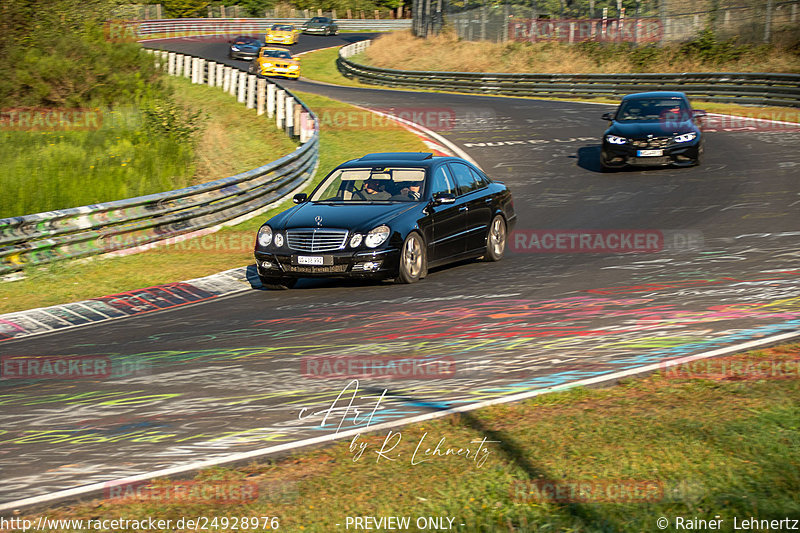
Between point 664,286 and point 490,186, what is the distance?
3.82m

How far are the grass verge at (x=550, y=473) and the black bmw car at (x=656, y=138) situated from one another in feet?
50.4

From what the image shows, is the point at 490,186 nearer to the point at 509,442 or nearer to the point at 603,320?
the point at 603,320

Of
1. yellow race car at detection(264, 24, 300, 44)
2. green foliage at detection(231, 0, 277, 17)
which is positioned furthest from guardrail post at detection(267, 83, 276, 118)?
green foliage at detection(231, 0, 277, 17)

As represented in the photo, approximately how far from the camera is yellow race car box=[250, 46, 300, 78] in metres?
50.6

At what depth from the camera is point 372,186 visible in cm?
1279

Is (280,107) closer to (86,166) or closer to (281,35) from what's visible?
(86,166)

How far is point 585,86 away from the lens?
4053cm

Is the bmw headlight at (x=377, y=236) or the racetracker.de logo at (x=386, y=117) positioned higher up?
the bmw headlight at (x=377, y=236)

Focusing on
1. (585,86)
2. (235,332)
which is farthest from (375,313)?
(585,86)

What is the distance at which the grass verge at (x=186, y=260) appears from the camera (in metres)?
12.5

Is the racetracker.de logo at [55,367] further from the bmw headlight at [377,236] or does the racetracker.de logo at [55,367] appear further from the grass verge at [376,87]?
the grass verge at [376,87]

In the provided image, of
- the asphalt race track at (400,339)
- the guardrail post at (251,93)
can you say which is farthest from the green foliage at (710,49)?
the asphalt race track at (400,339)

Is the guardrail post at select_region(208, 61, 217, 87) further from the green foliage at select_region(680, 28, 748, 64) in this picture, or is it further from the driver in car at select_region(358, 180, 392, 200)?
the driver in car at select_region(358, 180, 392, 200)

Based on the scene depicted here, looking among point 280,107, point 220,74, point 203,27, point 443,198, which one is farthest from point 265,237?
point 203,27
